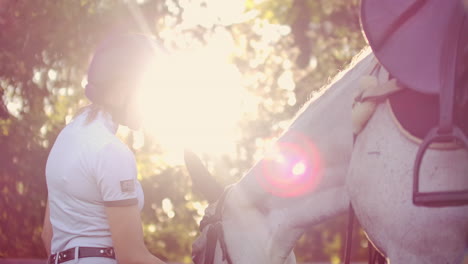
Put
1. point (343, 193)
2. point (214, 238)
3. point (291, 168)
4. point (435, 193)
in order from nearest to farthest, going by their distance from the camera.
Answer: point (435, 193), point (343, 193), point (291, 168), point (214, 238)

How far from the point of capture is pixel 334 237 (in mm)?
10312

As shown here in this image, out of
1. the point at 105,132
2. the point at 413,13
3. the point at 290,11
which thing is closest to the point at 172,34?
the point at 290,11

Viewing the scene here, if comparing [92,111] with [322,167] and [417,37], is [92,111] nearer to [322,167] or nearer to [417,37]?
[322,167]

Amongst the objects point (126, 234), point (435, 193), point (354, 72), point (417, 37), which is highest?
point (417, 37)

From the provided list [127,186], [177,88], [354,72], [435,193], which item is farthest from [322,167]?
[177,88]

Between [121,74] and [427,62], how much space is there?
1.23 metres

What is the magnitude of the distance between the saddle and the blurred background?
0.72 meters

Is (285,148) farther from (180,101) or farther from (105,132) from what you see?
(180,101)

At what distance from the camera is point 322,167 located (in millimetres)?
2117

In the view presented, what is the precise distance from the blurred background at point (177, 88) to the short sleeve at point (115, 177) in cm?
39

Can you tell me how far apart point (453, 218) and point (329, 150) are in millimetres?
533

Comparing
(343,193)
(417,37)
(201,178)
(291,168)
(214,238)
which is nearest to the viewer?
(417,37)

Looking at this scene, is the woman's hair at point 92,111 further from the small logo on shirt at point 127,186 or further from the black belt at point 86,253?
the black belt at point 86,253

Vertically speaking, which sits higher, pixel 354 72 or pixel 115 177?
pixel 354 72
